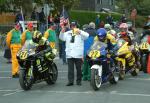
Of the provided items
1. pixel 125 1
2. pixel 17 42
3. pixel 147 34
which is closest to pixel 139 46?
pixel 147 34

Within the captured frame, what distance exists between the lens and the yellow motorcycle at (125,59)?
17578mm

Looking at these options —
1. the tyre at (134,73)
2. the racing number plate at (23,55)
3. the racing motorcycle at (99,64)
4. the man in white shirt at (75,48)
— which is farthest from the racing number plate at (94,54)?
the tyre at (134,73)

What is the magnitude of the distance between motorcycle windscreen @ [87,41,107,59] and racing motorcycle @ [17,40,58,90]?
137cm

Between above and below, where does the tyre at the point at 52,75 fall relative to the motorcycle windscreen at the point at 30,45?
below

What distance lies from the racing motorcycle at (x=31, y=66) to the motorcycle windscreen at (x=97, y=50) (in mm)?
1369

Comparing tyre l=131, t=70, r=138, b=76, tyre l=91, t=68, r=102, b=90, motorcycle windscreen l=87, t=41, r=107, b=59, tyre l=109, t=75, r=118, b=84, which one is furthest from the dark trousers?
tyre l=131, t=70, r=138, b=76

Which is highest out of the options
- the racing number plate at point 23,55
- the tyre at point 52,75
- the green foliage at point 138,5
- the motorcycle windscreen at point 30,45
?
the green foliage at point 138,5

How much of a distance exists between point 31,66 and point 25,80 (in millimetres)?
485

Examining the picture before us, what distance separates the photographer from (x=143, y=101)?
13.3 metres

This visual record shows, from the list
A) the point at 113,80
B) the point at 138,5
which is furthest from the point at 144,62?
the point at 138,5

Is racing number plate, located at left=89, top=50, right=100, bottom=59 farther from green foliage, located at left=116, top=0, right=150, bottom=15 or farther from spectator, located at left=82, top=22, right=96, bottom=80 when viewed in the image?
green foliage, located at left=116, top=0, right=150, bottom=15

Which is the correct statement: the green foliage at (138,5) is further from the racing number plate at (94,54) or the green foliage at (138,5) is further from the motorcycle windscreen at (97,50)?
the racing number plate at (94,54)

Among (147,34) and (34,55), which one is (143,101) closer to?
(34,55)

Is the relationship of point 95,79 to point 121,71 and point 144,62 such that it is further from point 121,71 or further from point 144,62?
point 144,62
